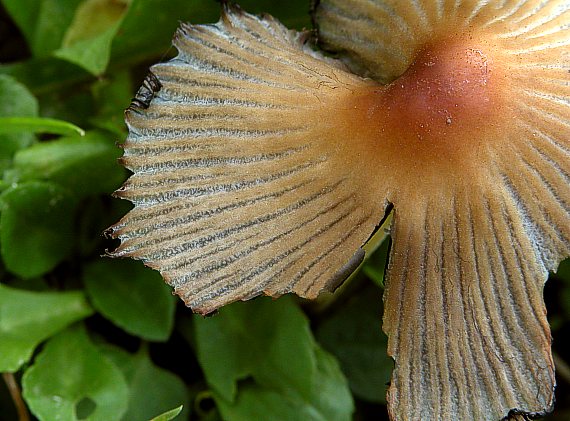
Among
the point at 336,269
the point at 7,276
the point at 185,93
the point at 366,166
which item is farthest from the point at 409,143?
the point at 7,276

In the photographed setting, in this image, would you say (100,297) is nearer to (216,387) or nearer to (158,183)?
(216,387)

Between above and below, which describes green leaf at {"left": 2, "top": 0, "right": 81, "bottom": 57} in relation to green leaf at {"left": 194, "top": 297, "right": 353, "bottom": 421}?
above

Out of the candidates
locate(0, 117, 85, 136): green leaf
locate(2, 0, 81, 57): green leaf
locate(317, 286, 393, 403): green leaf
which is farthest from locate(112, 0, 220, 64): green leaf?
locate(317, 286, 393, 403): green leaf

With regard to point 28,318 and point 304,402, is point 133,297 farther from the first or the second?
point 304,402

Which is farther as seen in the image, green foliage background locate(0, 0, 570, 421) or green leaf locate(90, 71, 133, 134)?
green leaf locate(90, 71, 133, 134)

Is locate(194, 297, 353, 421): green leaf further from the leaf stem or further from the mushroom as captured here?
the mushroom

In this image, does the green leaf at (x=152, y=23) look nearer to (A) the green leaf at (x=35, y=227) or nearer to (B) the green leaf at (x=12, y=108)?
(B) the green leaf at (x=12, y=108)
